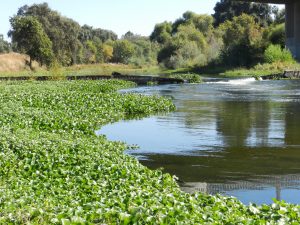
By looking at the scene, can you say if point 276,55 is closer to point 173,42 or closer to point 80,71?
point 80,71

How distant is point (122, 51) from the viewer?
342 ft

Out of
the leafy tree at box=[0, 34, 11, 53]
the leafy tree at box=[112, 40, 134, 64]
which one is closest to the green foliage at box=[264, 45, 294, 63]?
the leafy tree at box=[112, 40, 134, 64]

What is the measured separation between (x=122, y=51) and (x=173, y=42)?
1903 centimetres

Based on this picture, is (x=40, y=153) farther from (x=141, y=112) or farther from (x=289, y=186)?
(x=141, y=112)

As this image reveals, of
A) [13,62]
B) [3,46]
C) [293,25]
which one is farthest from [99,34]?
[293,25]

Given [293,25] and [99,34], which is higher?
[99,34]

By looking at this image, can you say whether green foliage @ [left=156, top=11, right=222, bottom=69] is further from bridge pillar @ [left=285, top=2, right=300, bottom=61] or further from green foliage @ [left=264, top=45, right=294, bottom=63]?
green foliage @ [left=264, top=45, right=294, bottom=63]

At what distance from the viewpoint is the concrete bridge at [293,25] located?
68500mm

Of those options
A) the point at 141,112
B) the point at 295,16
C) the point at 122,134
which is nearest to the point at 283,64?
the point at 295,16

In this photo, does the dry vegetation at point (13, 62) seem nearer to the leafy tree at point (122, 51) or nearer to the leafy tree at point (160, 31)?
the leafy tree at point (122, 51)

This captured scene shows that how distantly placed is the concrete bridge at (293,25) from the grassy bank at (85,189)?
5340 centimetres

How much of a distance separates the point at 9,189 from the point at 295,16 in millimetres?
64003

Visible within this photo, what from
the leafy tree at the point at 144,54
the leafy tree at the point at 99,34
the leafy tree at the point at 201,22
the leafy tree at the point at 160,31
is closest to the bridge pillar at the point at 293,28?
the leafy tree at the point at 144,54

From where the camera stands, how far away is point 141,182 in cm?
1053
